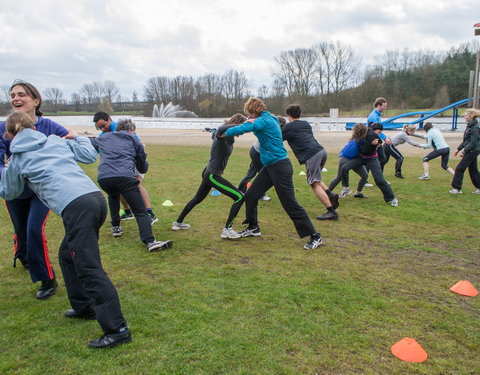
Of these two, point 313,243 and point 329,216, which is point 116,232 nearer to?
point 313,243

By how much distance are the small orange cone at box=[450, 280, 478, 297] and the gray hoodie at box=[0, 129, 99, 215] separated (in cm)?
370

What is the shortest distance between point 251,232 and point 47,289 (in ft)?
9.62

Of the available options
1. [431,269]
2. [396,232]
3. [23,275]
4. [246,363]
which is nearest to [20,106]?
[23,275]

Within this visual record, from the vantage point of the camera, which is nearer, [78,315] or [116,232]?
[78,315]

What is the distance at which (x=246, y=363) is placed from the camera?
276cm

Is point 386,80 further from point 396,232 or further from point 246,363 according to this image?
point 246,363

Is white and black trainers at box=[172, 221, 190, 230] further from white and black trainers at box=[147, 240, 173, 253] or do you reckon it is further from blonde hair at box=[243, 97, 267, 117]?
blonde hair at box=[243, 97, 267, 117]

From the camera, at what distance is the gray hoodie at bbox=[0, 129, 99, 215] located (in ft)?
9.67

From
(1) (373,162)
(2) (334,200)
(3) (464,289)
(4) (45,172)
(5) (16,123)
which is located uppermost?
(5) (16,123)

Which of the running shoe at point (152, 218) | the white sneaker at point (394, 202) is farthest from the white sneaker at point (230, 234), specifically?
the white sneaker at point (394, 202)

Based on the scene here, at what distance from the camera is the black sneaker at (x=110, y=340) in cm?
293

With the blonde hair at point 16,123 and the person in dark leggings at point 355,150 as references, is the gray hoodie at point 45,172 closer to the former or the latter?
the blonde hair at point 16,123

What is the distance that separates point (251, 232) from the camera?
5.87 m

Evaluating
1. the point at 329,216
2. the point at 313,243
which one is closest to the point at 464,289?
the point at 313,243
